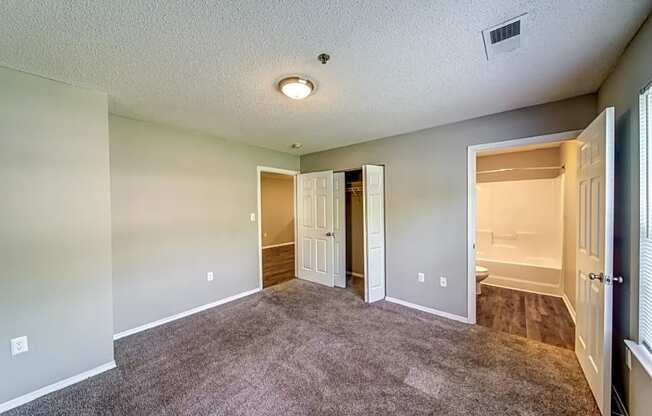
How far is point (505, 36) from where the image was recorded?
4.90ft

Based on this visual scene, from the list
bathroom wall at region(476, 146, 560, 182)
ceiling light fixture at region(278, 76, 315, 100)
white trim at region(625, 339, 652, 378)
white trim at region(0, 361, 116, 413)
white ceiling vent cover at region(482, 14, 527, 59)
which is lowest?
white trim at region(0, 361, 116, 413)

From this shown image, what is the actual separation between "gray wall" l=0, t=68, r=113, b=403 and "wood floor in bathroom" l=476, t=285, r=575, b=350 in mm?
3910

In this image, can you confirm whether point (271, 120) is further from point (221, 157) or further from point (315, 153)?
point (315, 153)

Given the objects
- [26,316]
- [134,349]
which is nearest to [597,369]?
[134,349]

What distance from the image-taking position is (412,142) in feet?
11.2

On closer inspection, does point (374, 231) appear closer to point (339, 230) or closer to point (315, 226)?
point (339, 230)

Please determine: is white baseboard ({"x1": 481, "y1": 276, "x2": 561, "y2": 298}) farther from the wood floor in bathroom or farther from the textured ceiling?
the textured ceiling

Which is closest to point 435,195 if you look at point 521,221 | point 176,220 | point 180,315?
point 521,221

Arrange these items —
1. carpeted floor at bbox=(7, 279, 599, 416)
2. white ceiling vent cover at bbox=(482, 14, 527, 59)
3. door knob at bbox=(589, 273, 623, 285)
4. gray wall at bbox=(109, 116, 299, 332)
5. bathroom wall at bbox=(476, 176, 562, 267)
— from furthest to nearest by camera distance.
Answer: bathroom wall at bbox=(476, 176, 562, 267) → gray wall at bbox=(109, 116, 299, 332) → carpeted floor at bbox=(7, 279, 599, 416) → door knob at bbox=(589, 273, 623, 285) → white ceiling vent cover at bbox=(482, 14, 527, 59)

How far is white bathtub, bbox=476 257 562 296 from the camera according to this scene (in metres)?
3.74

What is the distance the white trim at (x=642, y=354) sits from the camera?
1.28 meters

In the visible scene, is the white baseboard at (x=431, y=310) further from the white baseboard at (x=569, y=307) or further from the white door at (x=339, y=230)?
the white baseboard at (x=569, y=307)

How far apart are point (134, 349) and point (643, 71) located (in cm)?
437

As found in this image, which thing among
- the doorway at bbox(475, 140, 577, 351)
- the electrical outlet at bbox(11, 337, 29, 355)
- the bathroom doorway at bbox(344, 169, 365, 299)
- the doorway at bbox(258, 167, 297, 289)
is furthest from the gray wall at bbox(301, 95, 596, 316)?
the doorway at bbox(258, 167, 297, 289)
